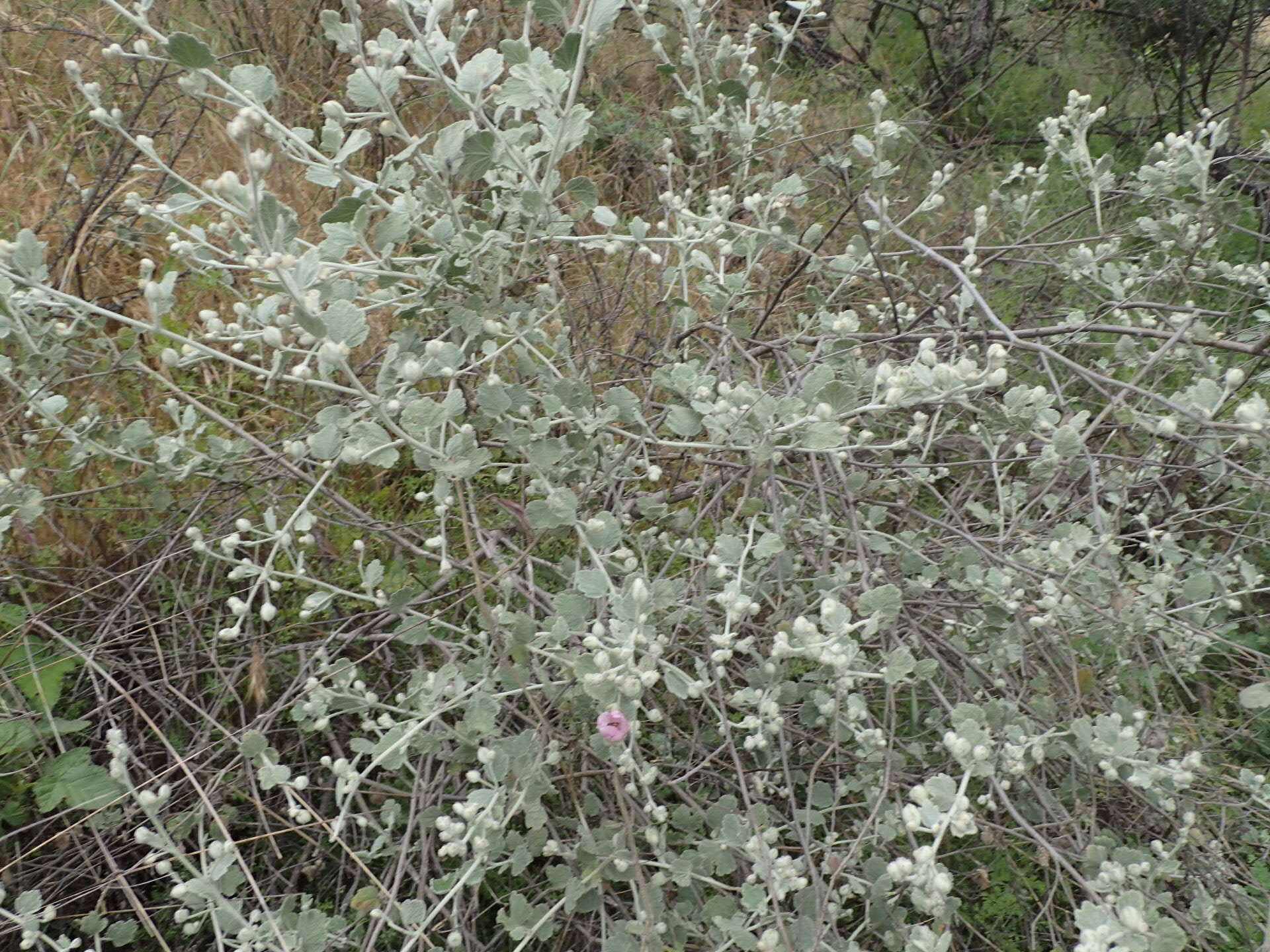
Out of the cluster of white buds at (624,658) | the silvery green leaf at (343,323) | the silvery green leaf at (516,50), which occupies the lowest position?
the cluster of white buds at (624,658)

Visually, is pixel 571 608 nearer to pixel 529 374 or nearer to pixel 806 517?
pixel 529 374

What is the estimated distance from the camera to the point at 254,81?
1433mm

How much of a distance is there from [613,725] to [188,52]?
97 cm

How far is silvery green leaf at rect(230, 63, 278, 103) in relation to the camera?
143 cm

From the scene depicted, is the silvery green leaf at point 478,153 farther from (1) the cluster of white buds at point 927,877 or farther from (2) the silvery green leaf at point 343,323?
(1) the cluster of white buds at point 927,877

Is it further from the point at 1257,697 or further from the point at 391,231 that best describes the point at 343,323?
the point at 1257,697

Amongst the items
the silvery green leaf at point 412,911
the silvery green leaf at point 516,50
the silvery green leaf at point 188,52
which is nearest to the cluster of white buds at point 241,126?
the silvery green leaf at point 188,52

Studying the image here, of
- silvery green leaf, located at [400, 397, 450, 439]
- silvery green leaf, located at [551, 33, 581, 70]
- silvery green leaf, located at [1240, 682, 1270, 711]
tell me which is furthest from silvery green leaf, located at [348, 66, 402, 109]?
silvery green leaf, located at [1240, 682, 1270, 711]

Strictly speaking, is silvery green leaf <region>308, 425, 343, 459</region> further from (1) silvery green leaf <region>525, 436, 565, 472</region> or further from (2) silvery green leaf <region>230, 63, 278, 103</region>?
(2) silvery green leaf <region>230, 63, 278, 103</region>

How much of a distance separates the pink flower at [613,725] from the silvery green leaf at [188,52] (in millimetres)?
952

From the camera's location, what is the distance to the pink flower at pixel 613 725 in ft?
4.19

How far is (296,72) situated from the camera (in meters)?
3.62

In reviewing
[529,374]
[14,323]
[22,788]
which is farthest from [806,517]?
[22,788]

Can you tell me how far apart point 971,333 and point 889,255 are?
59cm
